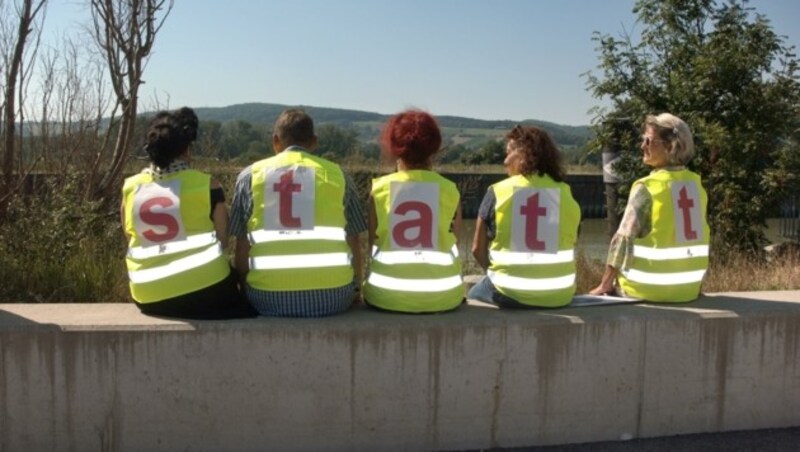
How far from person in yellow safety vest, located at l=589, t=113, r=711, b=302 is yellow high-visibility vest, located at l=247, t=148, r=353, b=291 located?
1.85 m

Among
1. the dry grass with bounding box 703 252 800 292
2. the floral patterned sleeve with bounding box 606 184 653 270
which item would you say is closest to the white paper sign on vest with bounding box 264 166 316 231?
the floral patterned sleeve with bounding box 606 184 653 270

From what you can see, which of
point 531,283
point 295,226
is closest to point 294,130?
point 295,226

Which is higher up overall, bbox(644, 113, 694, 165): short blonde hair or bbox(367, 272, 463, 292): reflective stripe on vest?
bbox(644, 113, 694, 165): short blonde hair

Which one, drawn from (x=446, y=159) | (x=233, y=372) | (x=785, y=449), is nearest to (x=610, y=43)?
(x=446, y=159)

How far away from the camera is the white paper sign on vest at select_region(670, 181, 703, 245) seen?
489 cm

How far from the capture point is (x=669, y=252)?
4.92 metres

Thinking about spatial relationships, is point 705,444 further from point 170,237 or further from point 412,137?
point 170,237

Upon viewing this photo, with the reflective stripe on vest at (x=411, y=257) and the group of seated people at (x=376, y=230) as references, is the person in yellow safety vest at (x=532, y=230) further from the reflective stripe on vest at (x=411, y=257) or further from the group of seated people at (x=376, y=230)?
the reflective stripe on vest at (x=411, y=257)

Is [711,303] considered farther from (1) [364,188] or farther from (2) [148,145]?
(1) [364,188]

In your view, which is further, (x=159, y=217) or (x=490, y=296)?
(x=490, y=296)

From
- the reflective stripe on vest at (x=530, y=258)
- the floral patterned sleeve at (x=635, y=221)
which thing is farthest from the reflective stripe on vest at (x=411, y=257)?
the floral patterned sleeve at (x=635, y=221)

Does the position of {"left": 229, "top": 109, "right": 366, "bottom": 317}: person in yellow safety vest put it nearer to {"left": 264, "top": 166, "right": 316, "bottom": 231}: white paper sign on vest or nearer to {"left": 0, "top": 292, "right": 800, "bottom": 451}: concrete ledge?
{"left": 264, "top": 166, "right": 316, "bottom": 231}: white paper sign on vest

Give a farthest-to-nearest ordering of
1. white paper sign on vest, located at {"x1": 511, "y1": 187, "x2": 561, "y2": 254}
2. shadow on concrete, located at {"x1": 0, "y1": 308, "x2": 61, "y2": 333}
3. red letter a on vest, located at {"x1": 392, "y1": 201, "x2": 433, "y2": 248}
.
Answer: white paper sign on vest, located at {"x1": 511, "y1": 187, "x2": 561, "y2": 254}, red letter a on vest, located at {"x1": 392, "y1": 201, "x2": 433, "y2": 248}, shadow on concrete, located at {"x1": 0, "y1": 308, "x2": 61, "y2": 333}

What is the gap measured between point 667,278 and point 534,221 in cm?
96
